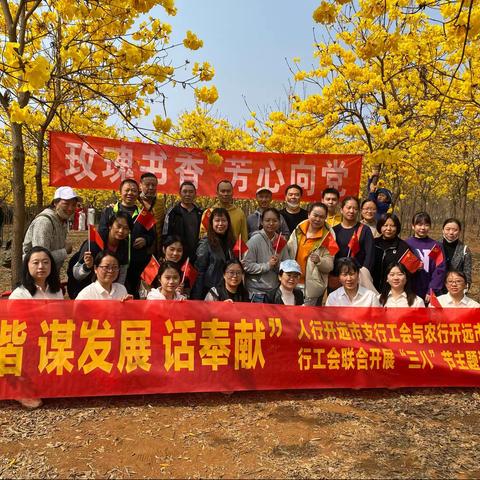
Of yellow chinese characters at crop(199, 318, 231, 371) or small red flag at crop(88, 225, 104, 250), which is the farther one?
small red flag at crop(88, 225, 104, 250)

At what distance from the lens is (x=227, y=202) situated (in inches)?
211

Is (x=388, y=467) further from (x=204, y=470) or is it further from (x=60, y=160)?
(x=60, y=160)

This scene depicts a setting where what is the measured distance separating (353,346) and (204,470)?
1.90m

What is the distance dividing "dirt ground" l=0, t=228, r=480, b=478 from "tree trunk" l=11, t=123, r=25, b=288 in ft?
6.59

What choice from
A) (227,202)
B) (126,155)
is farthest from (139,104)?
(227,202)

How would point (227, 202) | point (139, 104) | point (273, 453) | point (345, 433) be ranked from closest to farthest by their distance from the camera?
point (273, 453)
point (345, 433)
point (227, 202)
point (139, 104)

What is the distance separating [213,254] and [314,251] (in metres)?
1.12

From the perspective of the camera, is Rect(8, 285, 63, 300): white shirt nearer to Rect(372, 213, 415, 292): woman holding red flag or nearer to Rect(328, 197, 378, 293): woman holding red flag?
Rect(328, 197, 378, 293): woman holding red flag

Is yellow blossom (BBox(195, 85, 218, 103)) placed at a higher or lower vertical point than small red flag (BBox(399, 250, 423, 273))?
higher

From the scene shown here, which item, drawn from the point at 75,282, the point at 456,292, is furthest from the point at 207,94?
the point at 456,292

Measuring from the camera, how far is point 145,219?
4.77 metres

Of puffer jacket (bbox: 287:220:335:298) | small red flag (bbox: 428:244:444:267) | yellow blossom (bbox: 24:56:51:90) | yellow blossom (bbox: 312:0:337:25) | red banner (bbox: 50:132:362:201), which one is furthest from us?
red banner (bbox: 50:132:362:201)

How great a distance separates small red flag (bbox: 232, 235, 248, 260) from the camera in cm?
466

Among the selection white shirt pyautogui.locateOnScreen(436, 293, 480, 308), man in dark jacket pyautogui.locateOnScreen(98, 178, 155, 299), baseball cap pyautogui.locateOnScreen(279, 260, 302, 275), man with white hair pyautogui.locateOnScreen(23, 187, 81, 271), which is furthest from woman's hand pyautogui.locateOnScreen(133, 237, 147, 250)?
white shirt pyautogui.locateOnScreen(436, 293, 480, 308)
